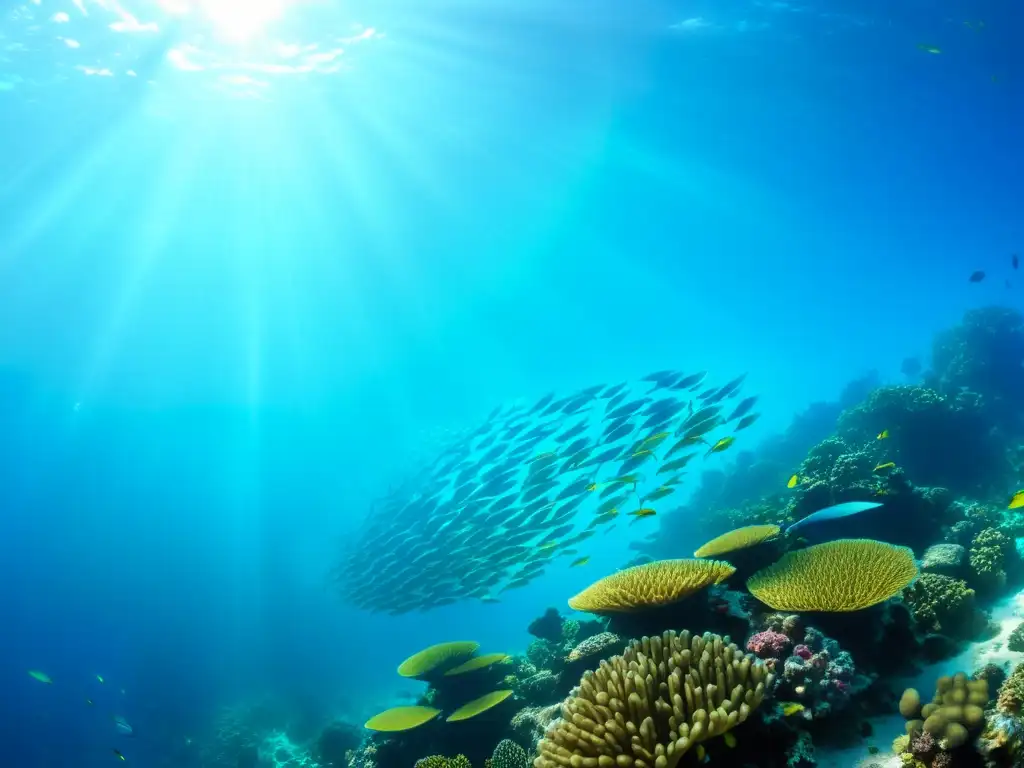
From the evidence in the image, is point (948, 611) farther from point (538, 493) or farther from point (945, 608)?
point (538, 493)

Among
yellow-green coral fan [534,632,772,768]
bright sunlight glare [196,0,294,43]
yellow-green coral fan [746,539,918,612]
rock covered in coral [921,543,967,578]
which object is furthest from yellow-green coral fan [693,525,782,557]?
bright sunlight glare [196,0,294,43]

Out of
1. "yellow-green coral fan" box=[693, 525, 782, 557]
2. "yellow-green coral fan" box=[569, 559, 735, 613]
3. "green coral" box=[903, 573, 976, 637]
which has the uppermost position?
"yellow-green coral fan" box=[569, 559, 735, 613]

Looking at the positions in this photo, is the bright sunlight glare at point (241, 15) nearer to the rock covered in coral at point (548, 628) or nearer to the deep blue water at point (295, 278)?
the deep blue water at point (295, 278)

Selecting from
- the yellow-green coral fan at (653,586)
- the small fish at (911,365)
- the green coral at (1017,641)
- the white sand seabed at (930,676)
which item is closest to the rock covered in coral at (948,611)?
the white sand seabed at (930,676)

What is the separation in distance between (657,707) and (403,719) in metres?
5.48

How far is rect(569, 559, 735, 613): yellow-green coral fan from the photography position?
4.84m

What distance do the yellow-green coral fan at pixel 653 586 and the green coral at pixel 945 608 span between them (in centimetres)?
177

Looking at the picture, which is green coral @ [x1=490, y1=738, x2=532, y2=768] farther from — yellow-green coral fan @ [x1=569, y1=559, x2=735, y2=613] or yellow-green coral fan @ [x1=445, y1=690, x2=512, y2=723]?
yellow-green coral fan @ [x1=569, y1=559, x2=735, y2=613]

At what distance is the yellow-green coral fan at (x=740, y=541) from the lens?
227 inches

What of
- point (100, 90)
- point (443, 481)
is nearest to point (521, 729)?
point (443, 481)

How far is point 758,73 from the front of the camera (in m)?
25.9

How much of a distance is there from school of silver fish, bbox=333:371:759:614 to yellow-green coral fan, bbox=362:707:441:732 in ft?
16.3

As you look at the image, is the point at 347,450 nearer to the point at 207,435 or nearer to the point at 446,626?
the point at 207,435

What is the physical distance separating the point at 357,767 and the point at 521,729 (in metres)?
3.85
